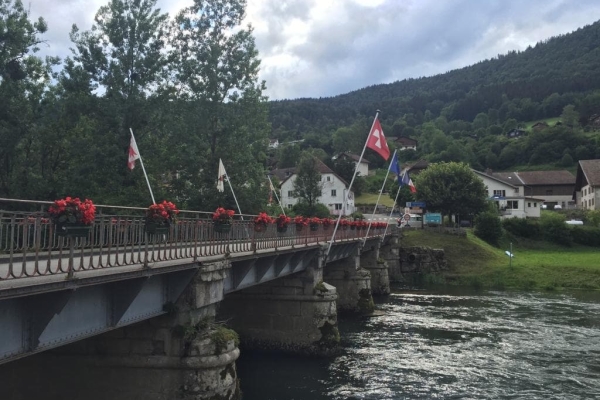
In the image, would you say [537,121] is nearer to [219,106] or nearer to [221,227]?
[219,106]

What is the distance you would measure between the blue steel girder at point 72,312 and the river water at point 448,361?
21.5ft

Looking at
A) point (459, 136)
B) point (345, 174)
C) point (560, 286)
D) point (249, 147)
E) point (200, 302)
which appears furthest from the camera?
point (459, 136)

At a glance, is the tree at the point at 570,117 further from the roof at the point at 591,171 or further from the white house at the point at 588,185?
the roof at the point at 591,171

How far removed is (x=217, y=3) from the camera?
4034 centimetres

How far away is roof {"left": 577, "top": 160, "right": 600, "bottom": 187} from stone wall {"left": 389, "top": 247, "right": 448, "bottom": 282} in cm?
4588

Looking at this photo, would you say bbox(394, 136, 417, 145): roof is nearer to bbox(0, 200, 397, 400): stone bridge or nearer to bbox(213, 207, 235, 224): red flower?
bbox(0, 200, 397, 400): stone bridge

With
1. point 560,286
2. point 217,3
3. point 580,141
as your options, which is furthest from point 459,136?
point 217,3

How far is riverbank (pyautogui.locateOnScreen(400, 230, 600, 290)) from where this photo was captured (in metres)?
48.8

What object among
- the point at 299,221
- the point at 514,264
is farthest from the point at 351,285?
the point at 514,264

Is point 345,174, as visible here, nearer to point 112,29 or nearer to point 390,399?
point 112,29

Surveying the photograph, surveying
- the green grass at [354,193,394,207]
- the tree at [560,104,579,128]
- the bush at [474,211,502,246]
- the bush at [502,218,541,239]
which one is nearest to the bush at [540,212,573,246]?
the bush at [502,218,541,239]

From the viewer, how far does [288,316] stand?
2234 centimetres

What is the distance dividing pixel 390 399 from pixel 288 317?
7.04 metres

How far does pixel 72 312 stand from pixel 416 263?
50992 mm
